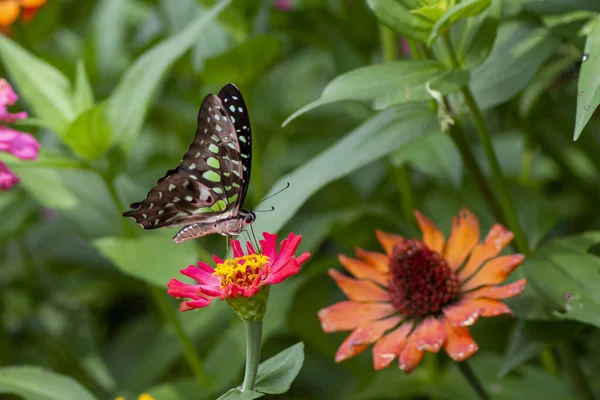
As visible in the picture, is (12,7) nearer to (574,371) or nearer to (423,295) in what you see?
(423,295)

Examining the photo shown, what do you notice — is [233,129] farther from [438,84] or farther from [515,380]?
[515,380]

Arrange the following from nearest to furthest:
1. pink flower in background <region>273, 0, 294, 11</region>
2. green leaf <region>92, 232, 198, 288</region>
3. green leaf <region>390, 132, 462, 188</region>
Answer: green leaf <region>92, 232, 198, 288</region>
green leaf <region>390, 132, 462, 188</region>
pink flower in background <region>273, 0, 294, 11</region>

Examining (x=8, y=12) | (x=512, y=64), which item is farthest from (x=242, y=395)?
(x=8, y=12)

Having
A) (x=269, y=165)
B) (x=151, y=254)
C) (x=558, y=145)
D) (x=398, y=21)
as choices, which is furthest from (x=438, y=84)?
(x=269, y=165)

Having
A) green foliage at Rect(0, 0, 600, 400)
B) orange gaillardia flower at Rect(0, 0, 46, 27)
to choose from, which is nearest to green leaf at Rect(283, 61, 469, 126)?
green foliage at Rect(0, 0, 600, 400)

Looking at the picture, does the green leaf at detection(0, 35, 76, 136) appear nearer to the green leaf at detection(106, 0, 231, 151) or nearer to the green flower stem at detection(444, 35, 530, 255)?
the green leaf at detection(106, 0, 231, 151)
